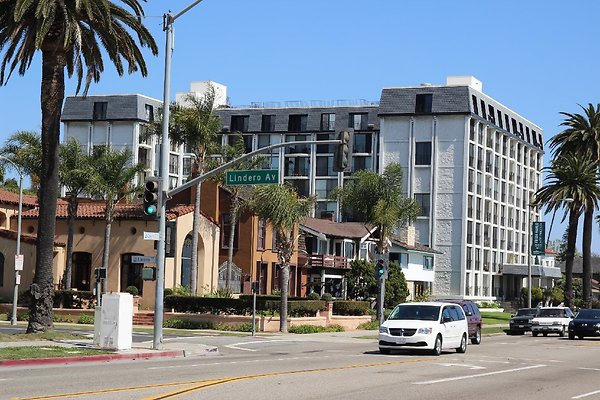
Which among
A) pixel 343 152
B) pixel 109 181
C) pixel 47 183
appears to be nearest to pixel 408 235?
pixel 109 181

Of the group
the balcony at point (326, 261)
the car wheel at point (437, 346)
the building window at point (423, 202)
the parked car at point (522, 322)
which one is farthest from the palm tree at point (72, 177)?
the building window at point (423, 202)

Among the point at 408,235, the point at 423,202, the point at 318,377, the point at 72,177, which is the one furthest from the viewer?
the point at 423,202

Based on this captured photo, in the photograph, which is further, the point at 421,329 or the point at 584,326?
the point at 584,326

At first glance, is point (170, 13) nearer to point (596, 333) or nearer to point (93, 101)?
point (596, 333)

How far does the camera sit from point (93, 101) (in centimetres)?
10912

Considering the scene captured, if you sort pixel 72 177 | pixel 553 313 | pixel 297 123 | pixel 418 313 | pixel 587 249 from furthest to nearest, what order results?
pixel 297 123, pixel 587 249, pixel 72 177, pixel 553 313, pixel 418 313

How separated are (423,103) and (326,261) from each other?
33.6 meters

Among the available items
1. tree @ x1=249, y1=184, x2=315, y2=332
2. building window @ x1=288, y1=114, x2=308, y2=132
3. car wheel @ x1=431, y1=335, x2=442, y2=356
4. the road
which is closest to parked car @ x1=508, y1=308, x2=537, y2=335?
tree @ x1=249, y1=184, x2=315, y2=332

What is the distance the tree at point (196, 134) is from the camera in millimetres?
55000

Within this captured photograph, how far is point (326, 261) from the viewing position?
2926 inches

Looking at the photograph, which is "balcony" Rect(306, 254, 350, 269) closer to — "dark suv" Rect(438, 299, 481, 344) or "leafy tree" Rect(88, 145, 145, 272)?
"leafy tree" Rect(88, 145, 145, 272)

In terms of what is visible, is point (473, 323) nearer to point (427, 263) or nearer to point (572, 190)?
point (572, 190)

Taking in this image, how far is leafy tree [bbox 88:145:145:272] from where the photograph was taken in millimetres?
55000

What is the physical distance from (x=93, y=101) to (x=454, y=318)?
82996mm
